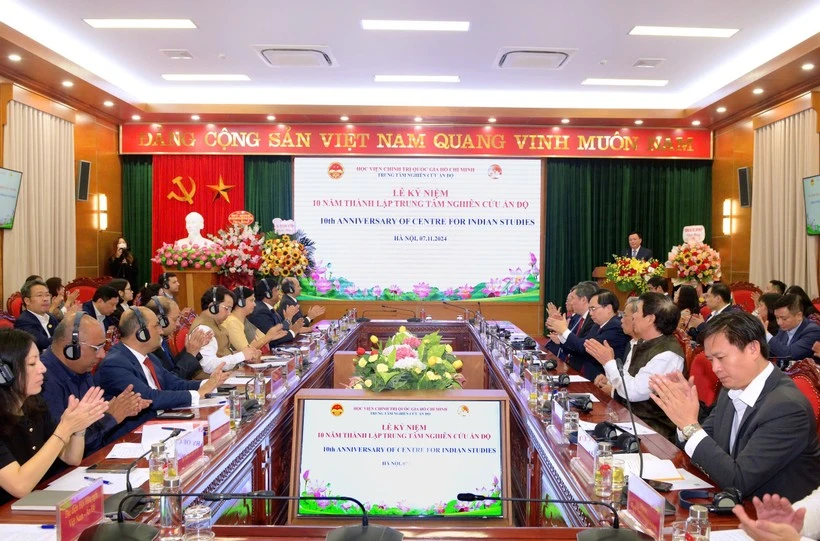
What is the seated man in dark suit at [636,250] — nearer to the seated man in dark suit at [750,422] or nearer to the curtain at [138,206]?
the curtain at [138,206]

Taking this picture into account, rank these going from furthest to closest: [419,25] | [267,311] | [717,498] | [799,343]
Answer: [419,25]
[267,311]
[799,343]
[717,498]

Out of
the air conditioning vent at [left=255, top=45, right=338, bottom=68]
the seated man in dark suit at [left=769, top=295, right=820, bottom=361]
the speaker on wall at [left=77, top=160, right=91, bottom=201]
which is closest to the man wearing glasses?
the air conditioning vent at [left=255, top=45, right=338, bottom=68]

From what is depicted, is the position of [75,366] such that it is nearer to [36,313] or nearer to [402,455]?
[402,455]

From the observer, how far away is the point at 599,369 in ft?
14.2

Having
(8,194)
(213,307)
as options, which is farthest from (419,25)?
(8,194)

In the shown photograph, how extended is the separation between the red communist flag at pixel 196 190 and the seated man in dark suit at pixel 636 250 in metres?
5.03

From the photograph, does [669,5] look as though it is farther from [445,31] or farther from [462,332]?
[462,332]

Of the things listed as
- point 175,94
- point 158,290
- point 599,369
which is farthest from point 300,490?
point 175,94

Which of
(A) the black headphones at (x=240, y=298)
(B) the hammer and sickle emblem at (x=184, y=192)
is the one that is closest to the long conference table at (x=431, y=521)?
(A) the black headphones at (x=240, y=298)

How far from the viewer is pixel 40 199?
281 inches

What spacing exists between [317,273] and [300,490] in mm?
7301

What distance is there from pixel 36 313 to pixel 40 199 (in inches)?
94.2

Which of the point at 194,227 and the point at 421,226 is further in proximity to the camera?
the point at 421,226

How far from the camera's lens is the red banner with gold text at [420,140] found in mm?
8664
